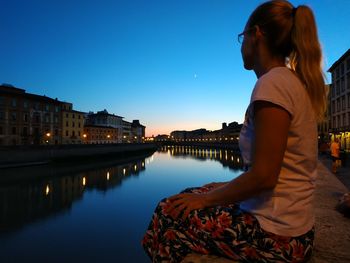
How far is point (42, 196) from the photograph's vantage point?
64.6ft

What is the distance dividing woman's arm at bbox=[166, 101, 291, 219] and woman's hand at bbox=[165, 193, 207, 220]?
0.45ft

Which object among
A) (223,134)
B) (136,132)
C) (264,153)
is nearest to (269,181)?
(264,153)

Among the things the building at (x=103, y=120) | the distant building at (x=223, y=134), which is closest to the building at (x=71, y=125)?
the building at (x=103, y=120)

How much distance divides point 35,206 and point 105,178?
41.7ft

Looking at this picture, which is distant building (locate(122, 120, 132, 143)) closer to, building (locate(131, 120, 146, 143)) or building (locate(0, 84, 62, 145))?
building (locate(131, 120, 146, 143))

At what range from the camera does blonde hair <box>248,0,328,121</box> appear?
58.1 inches

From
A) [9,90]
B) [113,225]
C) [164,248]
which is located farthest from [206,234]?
[9,90]

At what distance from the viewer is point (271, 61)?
5.22 feet

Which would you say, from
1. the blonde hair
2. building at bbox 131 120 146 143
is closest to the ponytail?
the blonde hair

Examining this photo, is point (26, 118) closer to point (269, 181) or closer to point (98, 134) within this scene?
point (98, 134)

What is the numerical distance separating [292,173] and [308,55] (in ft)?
1.96

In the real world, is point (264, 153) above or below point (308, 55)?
below

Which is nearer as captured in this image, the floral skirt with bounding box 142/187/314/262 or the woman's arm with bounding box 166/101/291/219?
the woman's arm with bounding box 166/101/291/219

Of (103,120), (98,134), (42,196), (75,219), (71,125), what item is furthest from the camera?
(103,120)
